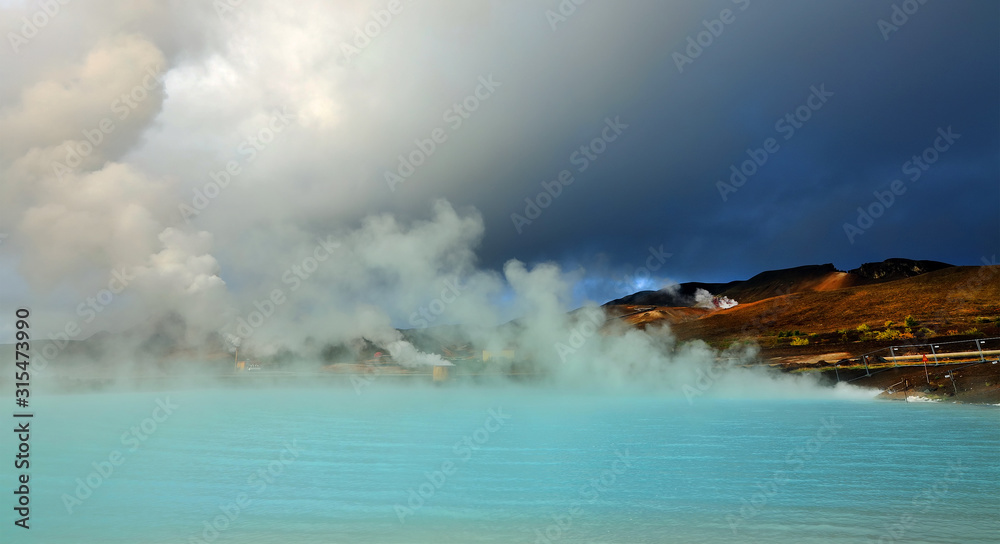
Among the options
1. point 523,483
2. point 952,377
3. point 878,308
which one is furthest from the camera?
point 878,308

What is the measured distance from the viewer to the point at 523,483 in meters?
Answer: 10.6

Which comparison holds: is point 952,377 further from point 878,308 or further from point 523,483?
point 878,308

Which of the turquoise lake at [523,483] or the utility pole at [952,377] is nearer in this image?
the turquoise lake at [523,483]

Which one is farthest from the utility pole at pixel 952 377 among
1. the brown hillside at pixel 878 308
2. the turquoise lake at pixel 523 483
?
the brown hillside at pixel 878 308

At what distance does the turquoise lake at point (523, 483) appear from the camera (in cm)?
750

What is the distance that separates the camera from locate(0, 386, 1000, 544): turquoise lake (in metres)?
7.50

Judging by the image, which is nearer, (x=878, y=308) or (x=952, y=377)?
(x=952, y=377)

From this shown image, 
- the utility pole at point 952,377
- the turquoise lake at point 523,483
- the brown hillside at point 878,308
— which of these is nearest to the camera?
the turquoise lake at point 523,483

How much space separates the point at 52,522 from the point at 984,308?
280 ft

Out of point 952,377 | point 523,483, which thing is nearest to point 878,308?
point 952,377

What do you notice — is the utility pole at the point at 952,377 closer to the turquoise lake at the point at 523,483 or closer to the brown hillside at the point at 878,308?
the turquoise lake at the point at 523,483

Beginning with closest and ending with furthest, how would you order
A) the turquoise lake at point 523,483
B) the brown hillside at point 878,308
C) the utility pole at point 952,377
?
the turquoise lake at point 523,483 < the utility pole at point 952,377 < the brown hillside at point 878,308

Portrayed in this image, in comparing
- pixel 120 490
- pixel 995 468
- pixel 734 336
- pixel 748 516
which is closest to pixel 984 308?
pixel 734 336

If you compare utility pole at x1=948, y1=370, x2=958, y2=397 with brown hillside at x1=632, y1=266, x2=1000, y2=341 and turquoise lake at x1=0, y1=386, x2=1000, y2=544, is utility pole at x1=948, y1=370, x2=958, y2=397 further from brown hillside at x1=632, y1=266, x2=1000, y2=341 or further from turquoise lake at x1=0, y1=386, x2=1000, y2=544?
brown hillside at x1=632, y1=266, x2=1000, y2=341
